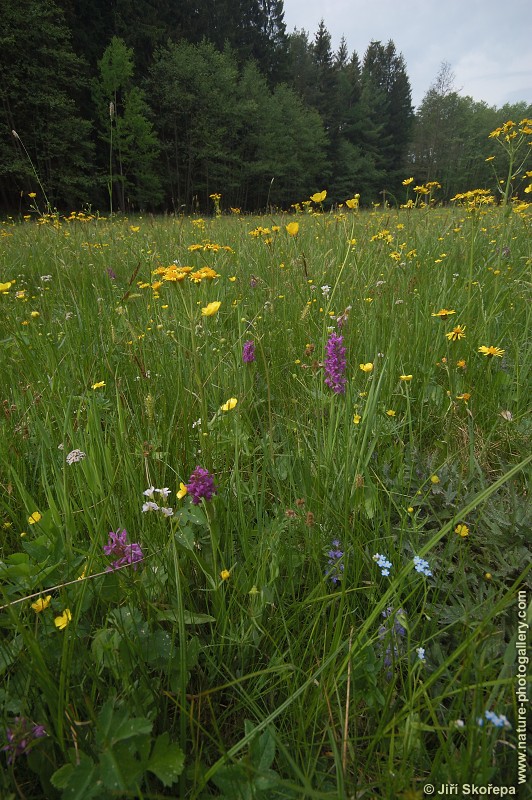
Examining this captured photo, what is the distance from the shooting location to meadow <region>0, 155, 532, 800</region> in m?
0.55

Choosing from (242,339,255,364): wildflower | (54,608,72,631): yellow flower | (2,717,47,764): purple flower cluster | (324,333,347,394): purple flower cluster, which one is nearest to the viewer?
(2,717,47,764): purple flower cluster

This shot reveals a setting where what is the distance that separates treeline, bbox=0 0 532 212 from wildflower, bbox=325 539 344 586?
1559mm

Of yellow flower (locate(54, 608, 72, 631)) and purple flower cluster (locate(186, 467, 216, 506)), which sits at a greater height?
purple flower cluster (locate(186, 467, 216, 506))

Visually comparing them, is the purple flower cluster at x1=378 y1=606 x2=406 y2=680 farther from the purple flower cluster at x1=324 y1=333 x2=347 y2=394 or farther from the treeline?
the treeline

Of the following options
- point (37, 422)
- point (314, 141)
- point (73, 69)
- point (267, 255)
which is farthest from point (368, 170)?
point (37, 422)

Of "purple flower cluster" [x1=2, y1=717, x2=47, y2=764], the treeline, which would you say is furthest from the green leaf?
the treeline

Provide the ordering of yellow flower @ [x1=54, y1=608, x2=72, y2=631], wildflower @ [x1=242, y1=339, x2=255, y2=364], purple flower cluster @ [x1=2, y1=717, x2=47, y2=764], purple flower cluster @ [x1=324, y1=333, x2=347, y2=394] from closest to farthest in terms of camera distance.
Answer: purple flower cluster @ [x1=2, y1=717, x2=47, y2=764], yellow flower @ [x1=54, y1=608, x2=72, y2=631], purple flower cluster @ [x1=324, y1=333, x2=347, y2=394], wildflower @ [x1=242, y1=339, x2=255, y2=364]

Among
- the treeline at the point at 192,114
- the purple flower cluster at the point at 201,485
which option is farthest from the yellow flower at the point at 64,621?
the treeline at the point at 192,114

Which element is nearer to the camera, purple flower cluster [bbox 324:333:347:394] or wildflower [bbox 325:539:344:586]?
wildflower [bbox 325:539:344:586]

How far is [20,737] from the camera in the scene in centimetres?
52

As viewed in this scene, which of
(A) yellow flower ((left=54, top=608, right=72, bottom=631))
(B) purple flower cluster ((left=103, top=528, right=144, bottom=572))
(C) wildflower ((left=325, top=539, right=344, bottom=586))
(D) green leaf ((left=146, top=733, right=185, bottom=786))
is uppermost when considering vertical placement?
(B) purple flower cluster ((left=103, top=528, right=144, bottom=572))

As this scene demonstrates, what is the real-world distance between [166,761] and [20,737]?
0.19m

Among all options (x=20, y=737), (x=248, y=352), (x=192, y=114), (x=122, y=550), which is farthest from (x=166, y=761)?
(x=192, y=114)

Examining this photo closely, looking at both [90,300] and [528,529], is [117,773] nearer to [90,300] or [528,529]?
[528,529]
